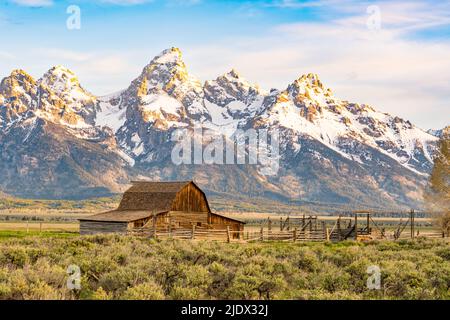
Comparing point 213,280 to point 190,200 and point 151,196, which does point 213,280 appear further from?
point 151,196

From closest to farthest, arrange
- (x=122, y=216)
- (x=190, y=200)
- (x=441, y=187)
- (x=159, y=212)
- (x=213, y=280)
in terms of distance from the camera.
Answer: (x=213, y=280)
(x=122, y=216)
(x=159, y=212)
(x=441, y=187)
(x=190, y=200)

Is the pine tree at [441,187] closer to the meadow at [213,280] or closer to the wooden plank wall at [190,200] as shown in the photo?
the wooden plank wall at [190,200]

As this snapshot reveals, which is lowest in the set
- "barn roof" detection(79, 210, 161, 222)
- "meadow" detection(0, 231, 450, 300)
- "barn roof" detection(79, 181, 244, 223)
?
"meadow" detection(0, 231, 450, 300)

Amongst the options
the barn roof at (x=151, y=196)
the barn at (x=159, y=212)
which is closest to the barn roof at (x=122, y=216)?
the barn at (x=159, y=212)

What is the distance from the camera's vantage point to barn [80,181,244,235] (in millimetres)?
58562

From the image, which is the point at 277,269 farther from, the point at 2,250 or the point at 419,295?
the point at 2,250

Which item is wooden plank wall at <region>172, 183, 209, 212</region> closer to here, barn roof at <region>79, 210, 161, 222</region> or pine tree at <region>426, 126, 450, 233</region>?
barn roof at <region>79, 210, 161, 222</region>

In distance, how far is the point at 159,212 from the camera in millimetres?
60500

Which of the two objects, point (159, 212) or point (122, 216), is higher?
point (159, 212)

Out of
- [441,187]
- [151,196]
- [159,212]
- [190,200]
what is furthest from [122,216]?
[441,187]

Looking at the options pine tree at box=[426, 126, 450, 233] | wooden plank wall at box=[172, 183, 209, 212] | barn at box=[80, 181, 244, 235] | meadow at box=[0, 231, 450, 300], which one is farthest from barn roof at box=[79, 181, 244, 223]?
meadow at box=[0, 231, 450, 300]

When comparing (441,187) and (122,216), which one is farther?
(441,187)
